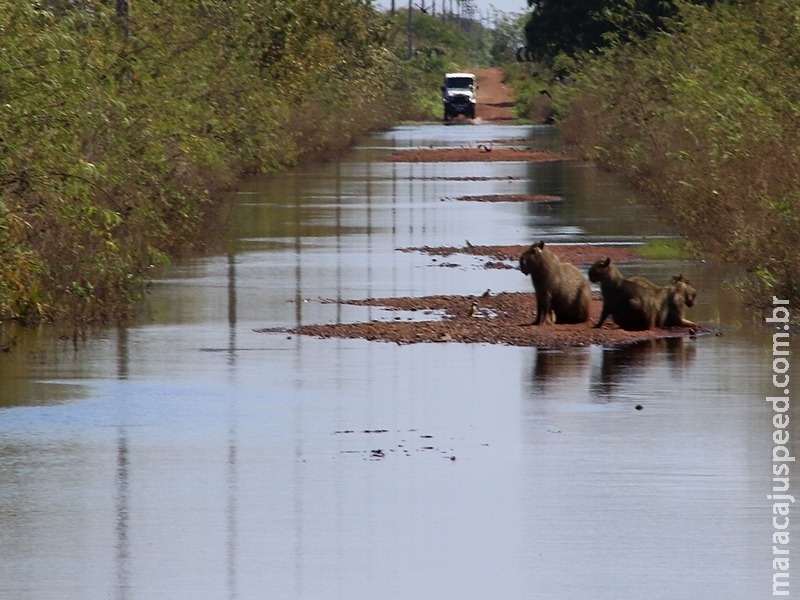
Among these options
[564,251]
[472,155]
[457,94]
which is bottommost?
[564,251]

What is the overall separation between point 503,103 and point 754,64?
371ft

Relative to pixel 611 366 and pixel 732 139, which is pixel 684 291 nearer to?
pixel 611 366

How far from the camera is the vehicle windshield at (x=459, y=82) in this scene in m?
103

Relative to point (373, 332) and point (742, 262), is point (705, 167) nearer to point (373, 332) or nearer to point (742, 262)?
point (742, 262)

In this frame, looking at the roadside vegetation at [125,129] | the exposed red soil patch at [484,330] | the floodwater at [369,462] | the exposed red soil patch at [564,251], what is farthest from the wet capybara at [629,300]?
the exposed red soil patch at [564,251]

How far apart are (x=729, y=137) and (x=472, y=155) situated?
37092mm

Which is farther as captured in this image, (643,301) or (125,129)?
(125,129)

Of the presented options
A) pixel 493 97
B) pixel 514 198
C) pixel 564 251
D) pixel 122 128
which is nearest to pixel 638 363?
pixel 122 128

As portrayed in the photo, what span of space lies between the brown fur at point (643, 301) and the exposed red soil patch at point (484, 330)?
0.41 ft

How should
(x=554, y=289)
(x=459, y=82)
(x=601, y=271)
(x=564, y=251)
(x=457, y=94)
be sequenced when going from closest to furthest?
1. (x=601, y=271)
2. (x=554, y=289)
3. (x=564, y=251)
4. (x=457, y=94)
5. (x=459, y=82)

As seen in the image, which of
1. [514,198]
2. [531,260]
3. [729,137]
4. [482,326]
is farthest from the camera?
[514,198]

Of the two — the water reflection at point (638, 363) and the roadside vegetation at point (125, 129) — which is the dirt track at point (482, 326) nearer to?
the water reflection at point (638, 363)

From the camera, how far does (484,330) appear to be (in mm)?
17109

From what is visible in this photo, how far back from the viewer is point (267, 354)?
15711 millimetres
